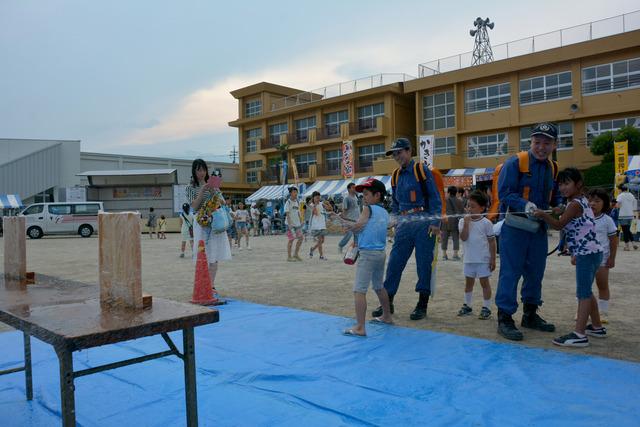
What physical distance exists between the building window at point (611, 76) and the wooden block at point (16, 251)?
29357 millimetres

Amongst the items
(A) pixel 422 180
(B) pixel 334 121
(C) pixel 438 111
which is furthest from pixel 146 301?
(B) pixel 334 121

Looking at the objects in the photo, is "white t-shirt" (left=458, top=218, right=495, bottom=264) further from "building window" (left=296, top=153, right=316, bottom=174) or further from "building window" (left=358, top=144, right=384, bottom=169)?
"building window" (left=296, top=153, right=316, bottom=174)

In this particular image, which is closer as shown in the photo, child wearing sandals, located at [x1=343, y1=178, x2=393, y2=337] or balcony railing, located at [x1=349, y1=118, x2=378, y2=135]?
child wearing sandals, located at [x1=343, y1=178, x2=393, y2=337]

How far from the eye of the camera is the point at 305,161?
42.0m

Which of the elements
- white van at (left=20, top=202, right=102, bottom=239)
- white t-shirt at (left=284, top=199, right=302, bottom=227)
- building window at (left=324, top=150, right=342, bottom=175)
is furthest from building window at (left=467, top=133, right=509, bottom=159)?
white van at (left=20, top=202, right=102, bottom=239)

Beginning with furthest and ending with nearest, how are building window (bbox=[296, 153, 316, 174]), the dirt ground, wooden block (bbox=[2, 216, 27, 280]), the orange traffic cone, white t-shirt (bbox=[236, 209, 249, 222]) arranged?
building window (bbox=[296, 153, 316, 174]), white t-shirt (bbox=[236, 209, 249, 222]), the orange traffic cone, the dirt ground, wooden block (bbox=[2, 216, 27, 280])

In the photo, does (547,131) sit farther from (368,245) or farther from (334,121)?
(334,121)

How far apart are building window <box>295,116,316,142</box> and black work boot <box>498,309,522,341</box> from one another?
37.5m

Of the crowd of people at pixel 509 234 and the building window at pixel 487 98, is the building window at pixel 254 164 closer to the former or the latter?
the building window at pixel 487 98

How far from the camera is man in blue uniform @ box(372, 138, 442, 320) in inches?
185

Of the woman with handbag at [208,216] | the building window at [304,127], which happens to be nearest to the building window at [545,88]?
the building window at [304,127]

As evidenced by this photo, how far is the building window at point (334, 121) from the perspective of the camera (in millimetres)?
38500

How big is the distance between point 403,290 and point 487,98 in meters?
26.7

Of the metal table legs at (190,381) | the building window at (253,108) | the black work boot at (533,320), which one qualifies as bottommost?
the black work boot at (533,320)
